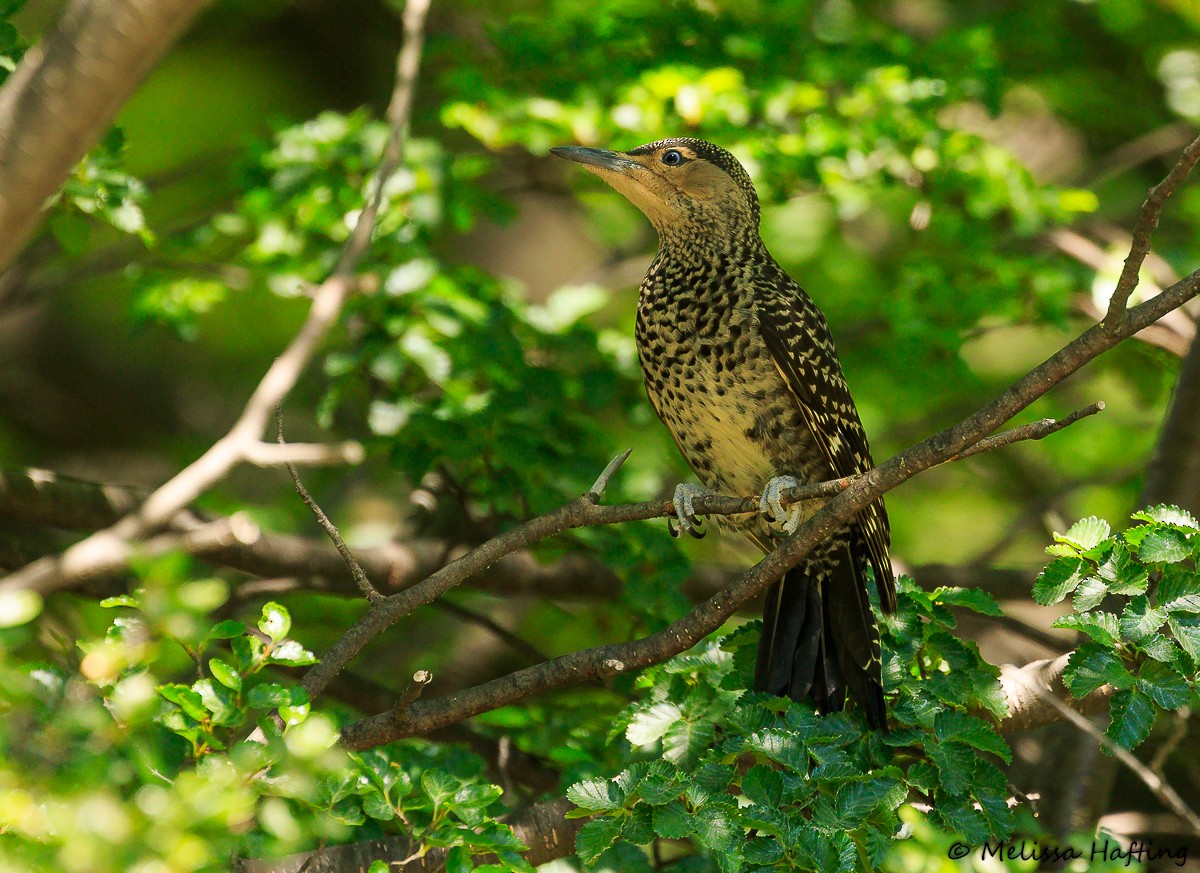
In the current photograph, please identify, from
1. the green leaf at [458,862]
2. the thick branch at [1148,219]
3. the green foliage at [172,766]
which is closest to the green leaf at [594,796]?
the green foliage at [172,766]

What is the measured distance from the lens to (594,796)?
2309mm

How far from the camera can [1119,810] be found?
487 cm

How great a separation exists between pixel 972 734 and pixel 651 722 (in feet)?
2.01

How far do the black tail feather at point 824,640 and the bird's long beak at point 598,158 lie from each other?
50.1 inches

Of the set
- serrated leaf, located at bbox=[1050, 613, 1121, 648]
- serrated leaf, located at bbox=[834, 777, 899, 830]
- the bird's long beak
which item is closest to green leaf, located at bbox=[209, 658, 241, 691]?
serrated leaf, located at bbox=[834, 777, 899, 830]

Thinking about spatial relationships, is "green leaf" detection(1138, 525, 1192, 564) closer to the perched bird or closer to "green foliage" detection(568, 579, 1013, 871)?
"green foliage" detection(568, 579, 1013, 871)

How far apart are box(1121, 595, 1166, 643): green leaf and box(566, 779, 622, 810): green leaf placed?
3.08ft

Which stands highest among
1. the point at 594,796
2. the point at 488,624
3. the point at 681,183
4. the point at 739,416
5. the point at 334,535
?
the point at 681,183

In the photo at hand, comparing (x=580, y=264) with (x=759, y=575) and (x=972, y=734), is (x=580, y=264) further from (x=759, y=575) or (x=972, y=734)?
(x=972, y=734)

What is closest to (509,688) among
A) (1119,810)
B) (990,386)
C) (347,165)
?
(347,165)

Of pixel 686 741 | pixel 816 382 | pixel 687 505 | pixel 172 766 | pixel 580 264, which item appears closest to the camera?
pixel 172 766

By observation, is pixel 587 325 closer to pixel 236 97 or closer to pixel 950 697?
pixel 950 697

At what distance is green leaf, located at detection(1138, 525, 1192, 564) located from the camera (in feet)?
7.51

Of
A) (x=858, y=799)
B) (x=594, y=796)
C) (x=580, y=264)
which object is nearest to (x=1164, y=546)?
(x=858, y=799)
